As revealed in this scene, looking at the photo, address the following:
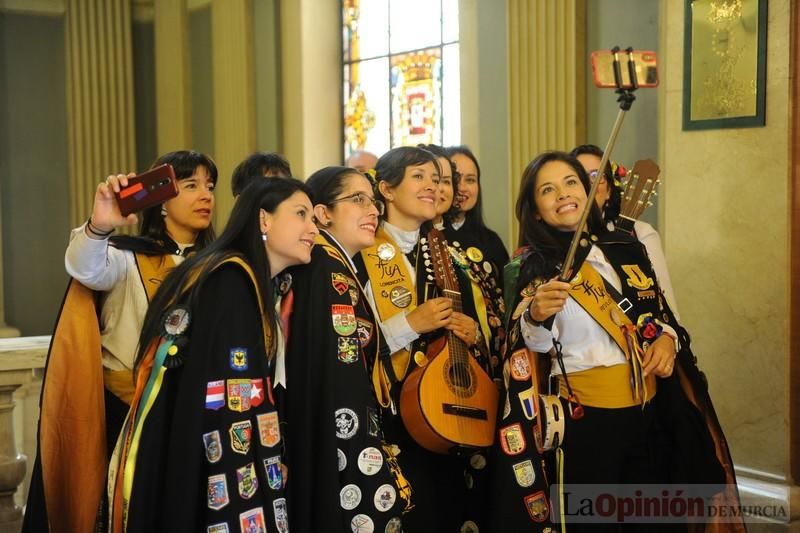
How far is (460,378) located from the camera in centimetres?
327

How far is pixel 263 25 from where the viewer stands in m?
8.40

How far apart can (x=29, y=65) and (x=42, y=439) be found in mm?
6974

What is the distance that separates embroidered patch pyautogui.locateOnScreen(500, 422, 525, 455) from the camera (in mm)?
3182

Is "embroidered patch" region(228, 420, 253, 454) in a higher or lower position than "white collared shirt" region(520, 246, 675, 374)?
lower

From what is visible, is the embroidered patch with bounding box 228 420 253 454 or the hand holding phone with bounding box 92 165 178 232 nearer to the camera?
the embroidered patch with bounding box 228 420 253 454

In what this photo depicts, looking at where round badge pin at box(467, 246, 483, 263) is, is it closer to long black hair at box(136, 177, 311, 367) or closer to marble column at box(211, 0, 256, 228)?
long black hair at box(136, 177, 311, 367)

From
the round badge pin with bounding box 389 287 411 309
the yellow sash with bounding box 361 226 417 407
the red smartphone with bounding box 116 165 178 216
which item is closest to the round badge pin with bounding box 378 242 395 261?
the yellow sash with bounding box 361 226 417 407

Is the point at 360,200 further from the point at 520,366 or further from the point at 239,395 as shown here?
the point at 239,395

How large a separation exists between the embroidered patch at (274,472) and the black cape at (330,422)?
135mm

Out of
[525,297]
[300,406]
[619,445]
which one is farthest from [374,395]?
[619,445]

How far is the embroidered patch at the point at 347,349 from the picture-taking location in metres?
2.79

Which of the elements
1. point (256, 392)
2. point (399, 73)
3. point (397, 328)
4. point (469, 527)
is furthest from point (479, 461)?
point (399, 73)

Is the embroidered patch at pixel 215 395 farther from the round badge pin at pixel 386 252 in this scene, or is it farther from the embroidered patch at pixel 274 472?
the round badge pin at pixel 386 252

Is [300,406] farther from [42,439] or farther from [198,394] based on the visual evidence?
[42,439]
